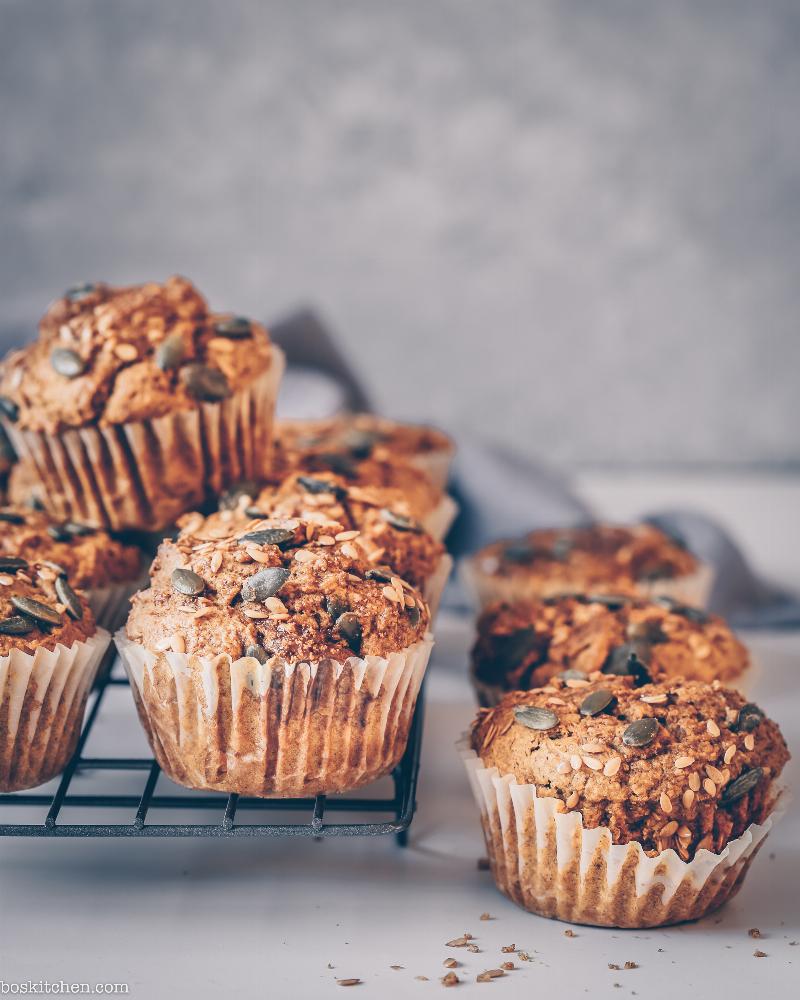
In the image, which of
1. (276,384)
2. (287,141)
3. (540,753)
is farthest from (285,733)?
(287,141)

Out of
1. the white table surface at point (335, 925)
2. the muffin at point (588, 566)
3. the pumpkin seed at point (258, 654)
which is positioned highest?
the pumpkin seed at point (258, 654)

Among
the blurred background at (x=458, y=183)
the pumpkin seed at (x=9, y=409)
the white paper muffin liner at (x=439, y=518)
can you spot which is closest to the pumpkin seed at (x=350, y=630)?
the white paper muffin liner at (x=439, y=518)

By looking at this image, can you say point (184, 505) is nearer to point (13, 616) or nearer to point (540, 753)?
point (13, 616)

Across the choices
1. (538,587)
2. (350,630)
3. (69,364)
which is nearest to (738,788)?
(350,630)

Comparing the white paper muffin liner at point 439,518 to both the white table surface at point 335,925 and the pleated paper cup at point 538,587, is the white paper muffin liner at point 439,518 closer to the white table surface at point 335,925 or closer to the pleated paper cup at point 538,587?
the pleated paper cup at point 538,587

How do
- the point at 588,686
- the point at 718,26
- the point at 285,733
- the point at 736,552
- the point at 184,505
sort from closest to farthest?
the point at 285,733
the point at 588,686
the point at 184,505
the point at 736,552
the point at 718,26

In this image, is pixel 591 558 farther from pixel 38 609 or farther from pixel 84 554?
pixel 38 609

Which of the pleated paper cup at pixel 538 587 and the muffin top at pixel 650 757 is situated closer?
the muffin top at pixel 650 757
